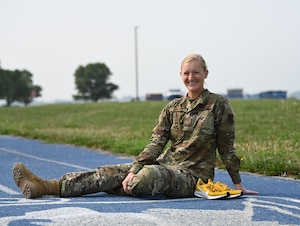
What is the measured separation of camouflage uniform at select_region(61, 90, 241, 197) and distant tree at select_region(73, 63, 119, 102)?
10548 cm

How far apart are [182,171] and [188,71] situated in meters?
1.07

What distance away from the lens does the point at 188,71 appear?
6664mm

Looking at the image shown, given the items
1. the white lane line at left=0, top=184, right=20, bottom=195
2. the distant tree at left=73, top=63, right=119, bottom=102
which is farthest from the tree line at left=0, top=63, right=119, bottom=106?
the white lane line at left=0, top=184, right=20, bottom=195

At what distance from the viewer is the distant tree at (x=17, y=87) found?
9731cm

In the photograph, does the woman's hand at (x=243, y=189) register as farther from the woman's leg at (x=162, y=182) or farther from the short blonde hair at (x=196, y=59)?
the short blonde hair at (x=196, y=59)

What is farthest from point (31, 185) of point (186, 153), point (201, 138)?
point (201, 138)

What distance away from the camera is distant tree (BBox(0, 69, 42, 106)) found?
97312 mm

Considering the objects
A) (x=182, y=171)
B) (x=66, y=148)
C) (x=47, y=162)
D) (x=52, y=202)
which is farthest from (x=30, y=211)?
(x=66, y=148)

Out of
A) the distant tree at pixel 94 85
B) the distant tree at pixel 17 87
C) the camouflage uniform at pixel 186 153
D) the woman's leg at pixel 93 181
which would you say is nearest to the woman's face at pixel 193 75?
the camouflage uniform at pixel 186 153

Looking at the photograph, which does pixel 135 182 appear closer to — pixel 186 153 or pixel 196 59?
pixel 186 153

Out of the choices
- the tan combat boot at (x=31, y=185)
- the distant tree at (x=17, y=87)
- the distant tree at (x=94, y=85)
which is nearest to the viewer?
the tan combat boot at (x=31, y=185)

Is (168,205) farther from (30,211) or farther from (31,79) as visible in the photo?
(31,79)

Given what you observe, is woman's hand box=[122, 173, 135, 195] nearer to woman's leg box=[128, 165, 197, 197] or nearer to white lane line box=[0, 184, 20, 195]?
woman's leg box=[128, 165, 197, 197]

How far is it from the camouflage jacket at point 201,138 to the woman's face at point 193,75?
129 millimetres
